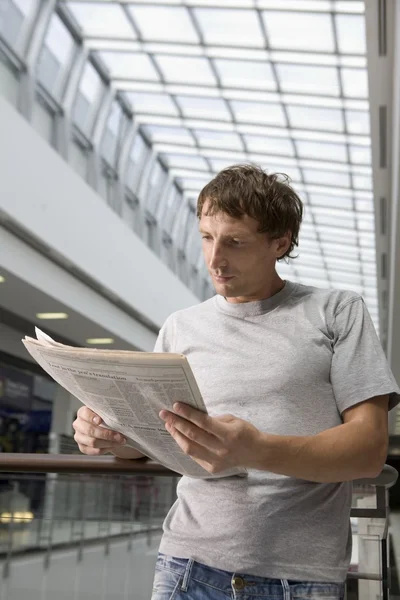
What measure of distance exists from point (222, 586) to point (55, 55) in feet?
44.8

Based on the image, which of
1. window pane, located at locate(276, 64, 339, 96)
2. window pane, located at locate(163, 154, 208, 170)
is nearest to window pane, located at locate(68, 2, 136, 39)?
window pane, located at locate(276, 64, 339, 96)

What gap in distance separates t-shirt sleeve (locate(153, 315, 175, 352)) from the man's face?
9.5 inches

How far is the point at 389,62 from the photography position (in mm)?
9953

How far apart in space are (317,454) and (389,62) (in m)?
9.29

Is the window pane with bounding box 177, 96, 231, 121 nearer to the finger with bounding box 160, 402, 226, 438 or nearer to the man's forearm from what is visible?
the man's forearm

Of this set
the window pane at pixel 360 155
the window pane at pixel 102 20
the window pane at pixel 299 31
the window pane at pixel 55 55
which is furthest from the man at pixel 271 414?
the window pane at pixel 360 155

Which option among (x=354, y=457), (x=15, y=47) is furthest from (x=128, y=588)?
(x=15, y=47)

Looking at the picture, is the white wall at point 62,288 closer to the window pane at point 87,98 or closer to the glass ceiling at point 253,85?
the window pane at point 87,98

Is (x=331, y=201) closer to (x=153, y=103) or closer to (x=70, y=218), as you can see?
(x=153, y=103)

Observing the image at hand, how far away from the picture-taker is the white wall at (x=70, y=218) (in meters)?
11.6

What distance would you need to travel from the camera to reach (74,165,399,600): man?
1.57m

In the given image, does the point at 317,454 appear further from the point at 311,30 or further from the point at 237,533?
the point at 311,30

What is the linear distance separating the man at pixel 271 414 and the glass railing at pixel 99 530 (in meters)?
0.58

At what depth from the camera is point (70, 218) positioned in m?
13.9
